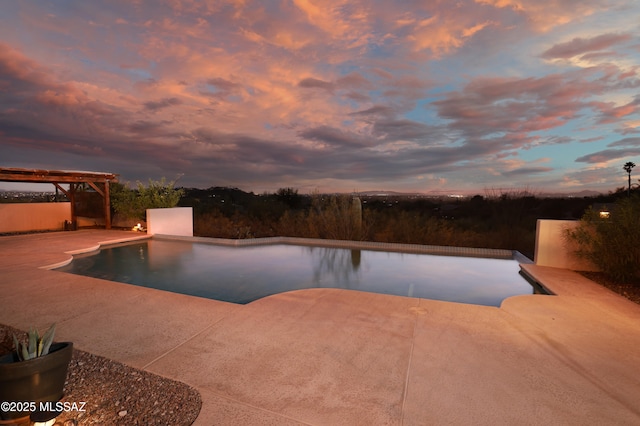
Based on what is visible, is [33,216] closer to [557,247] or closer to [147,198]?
[147,198]

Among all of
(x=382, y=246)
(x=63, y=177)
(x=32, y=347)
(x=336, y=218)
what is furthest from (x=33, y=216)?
(x=32, y=347)

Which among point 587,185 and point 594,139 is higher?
point 594,139

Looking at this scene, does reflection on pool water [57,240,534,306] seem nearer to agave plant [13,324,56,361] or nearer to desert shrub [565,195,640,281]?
desert shrub [565,195,640,281]

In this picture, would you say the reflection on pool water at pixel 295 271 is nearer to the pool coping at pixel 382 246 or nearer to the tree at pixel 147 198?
the pool coping at pixel 382 246

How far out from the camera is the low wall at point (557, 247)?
475 centimetres

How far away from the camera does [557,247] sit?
487cm

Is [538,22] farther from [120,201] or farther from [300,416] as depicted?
[120,201]

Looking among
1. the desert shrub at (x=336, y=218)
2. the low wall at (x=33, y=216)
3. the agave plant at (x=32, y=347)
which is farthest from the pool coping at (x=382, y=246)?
the agave plant at (x=32, y=347)

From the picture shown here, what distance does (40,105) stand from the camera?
334 inches

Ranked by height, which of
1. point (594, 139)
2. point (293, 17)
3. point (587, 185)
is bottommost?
point (587, 185)

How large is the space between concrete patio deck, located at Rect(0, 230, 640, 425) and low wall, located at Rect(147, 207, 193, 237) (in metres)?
4.84

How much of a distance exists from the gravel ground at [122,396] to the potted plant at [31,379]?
0.14 m

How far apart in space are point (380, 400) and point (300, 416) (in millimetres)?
454

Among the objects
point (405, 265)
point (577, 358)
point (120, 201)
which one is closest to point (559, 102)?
point (405, 265)
